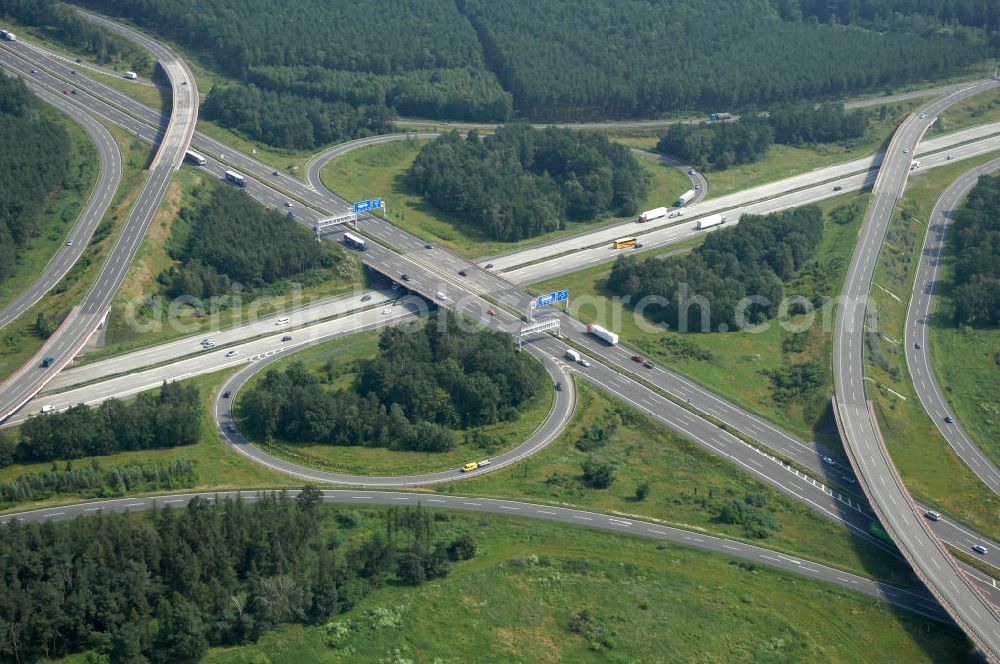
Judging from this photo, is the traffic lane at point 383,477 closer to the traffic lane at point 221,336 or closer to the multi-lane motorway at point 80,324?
the traffic lane at point 221,336

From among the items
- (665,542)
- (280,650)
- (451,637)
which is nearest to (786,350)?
(665,542)

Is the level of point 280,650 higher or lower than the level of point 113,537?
lower

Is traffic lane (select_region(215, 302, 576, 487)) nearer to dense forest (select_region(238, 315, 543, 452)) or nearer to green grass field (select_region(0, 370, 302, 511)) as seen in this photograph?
green grass field (select_region(0, 370, 302, 511))

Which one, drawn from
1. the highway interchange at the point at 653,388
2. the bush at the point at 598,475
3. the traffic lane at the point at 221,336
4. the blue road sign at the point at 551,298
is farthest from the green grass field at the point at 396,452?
the blue road sign at the point at 551,298

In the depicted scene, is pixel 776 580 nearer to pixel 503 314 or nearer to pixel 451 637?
pixel 451 637

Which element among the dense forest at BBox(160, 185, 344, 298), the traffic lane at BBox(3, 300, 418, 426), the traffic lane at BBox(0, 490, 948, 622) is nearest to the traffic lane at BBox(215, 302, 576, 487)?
the traffic lane at BBox(3, 300, 418, 426)
